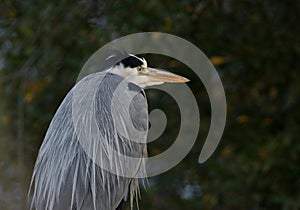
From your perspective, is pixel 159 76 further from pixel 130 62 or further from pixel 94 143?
pixel 94 143

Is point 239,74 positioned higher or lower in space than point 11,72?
lower

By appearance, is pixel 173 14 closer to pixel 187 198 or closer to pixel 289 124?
pixel 289 124

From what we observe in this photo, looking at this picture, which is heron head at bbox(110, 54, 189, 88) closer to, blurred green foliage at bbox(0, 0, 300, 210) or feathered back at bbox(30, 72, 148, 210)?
feathered back at bbox(30, 72, 148, 210)

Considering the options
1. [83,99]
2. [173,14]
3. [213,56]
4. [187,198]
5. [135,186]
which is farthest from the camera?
[187,198]

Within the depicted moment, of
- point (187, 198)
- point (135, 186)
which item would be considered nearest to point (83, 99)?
point (135, 186)

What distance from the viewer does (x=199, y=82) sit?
16.0ft

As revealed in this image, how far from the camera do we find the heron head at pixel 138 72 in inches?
130

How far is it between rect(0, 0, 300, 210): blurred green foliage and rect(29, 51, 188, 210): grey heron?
1071mm

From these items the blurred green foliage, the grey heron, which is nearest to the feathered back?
the grey heron

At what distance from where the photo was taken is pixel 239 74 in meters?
4.84

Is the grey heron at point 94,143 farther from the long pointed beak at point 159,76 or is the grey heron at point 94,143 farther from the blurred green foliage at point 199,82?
the blurred green foliage at point 199,82

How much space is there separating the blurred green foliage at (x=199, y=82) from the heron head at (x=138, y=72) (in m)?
1.01

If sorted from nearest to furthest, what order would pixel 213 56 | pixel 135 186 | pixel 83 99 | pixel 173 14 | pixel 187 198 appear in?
pixel 83 99
pixel 135 186
pixel 173 14
pixel 213 56
pixel 187 198

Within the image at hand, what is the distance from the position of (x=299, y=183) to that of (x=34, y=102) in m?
1.66
